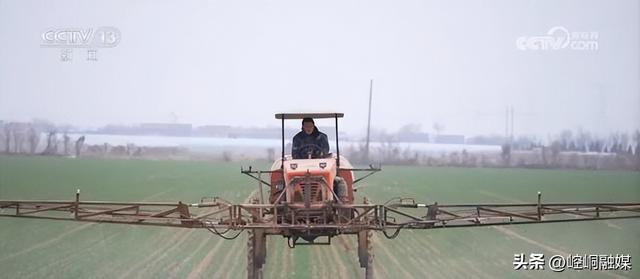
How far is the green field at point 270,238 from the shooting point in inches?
355

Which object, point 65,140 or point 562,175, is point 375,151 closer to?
point 562,175

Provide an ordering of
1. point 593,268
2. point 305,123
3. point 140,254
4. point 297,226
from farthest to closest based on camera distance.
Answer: point 140,254 < point 593,268 < point 305,123 < point 297,226

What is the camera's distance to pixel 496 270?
903 centimetres

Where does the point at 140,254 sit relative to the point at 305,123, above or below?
below

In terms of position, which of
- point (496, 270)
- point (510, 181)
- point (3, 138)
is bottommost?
point (496, 270)

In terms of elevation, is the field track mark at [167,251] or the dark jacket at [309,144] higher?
the dark jacket at [309,144]

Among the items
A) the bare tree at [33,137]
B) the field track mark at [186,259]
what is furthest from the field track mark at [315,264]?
the bare tree at [33,137]

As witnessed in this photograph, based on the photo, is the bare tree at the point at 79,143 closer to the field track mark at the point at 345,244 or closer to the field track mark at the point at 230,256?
the field track mark at the point at 230,256

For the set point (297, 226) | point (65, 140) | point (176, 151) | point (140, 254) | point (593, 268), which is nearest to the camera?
point (297, 226)

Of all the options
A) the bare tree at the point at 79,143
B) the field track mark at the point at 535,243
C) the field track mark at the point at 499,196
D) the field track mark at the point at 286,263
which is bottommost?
the field track mark at the point at 286,263

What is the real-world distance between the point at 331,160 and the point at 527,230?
5.76 m

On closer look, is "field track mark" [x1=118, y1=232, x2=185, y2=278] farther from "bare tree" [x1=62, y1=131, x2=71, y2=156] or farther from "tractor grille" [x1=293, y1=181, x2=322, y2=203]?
"tractor grille" [x1=293, y1=181, x2=322, y2=203]

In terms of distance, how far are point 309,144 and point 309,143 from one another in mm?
14

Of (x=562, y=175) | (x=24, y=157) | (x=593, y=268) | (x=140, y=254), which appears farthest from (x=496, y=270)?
(x=24, y=157)
